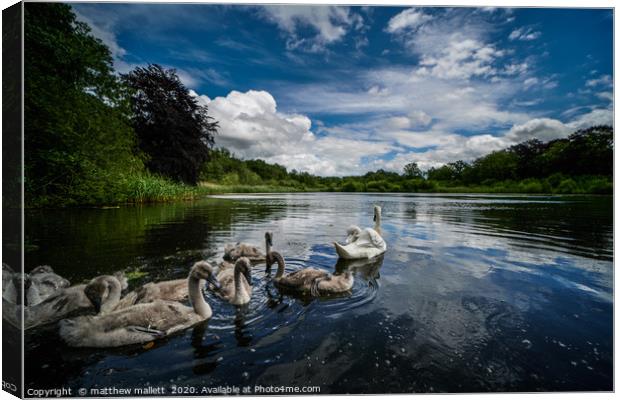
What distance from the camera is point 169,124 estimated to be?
8.39 meters

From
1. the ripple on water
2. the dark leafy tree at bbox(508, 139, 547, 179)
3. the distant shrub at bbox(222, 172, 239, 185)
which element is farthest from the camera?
the distant shrub at bbox(222, 172, 239, 185)

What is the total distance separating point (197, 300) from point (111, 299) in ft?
3.68

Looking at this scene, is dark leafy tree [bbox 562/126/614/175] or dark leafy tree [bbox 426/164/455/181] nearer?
Result: dark leafy tree [bbox 562/126/614/175]

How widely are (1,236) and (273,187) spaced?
7.90 meters

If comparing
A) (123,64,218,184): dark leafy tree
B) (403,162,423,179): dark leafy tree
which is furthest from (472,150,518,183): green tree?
(123,64,218,184): dark leafy tree

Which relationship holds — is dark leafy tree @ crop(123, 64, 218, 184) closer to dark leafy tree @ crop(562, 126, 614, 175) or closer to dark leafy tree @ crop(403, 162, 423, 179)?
dark leafy tree @ crop(403, 162, 423, 179)

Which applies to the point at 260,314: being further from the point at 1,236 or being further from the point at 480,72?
the point at 480,72

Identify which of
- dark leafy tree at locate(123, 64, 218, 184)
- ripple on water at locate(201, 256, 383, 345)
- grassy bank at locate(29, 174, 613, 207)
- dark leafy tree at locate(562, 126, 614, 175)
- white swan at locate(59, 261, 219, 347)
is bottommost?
ripple on water at locate(201, 256, 383, 345)

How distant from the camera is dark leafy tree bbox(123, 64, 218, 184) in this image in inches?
226

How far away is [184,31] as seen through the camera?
4227 mm

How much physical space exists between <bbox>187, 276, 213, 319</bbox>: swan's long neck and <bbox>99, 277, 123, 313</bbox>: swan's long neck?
3.14 ft

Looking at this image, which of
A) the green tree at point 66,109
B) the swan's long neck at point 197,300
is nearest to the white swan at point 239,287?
the swan's long neck at point 197,300

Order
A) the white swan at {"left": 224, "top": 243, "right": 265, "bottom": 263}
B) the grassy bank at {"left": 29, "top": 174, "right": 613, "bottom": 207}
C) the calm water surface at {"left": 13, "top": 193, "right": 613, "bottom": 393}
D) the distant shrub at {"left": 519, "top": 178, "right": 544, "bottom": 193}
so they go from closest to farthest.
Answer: the calm water surface at {"left": 13, "top": 193, "right": 613, "bottom": 393}, the grassy bank at {"left": 29, "top": 174, "right": 613, "bottom": 207}, the white swan at {"left": 224, "top": 243, "right": 265, "bottom": 263}, the distant shrub at {"left": 519, "top": 178, "right": 544, "bottom": 193}

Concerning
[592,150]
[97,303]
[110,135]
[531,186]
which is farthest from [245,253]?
[531,186]
